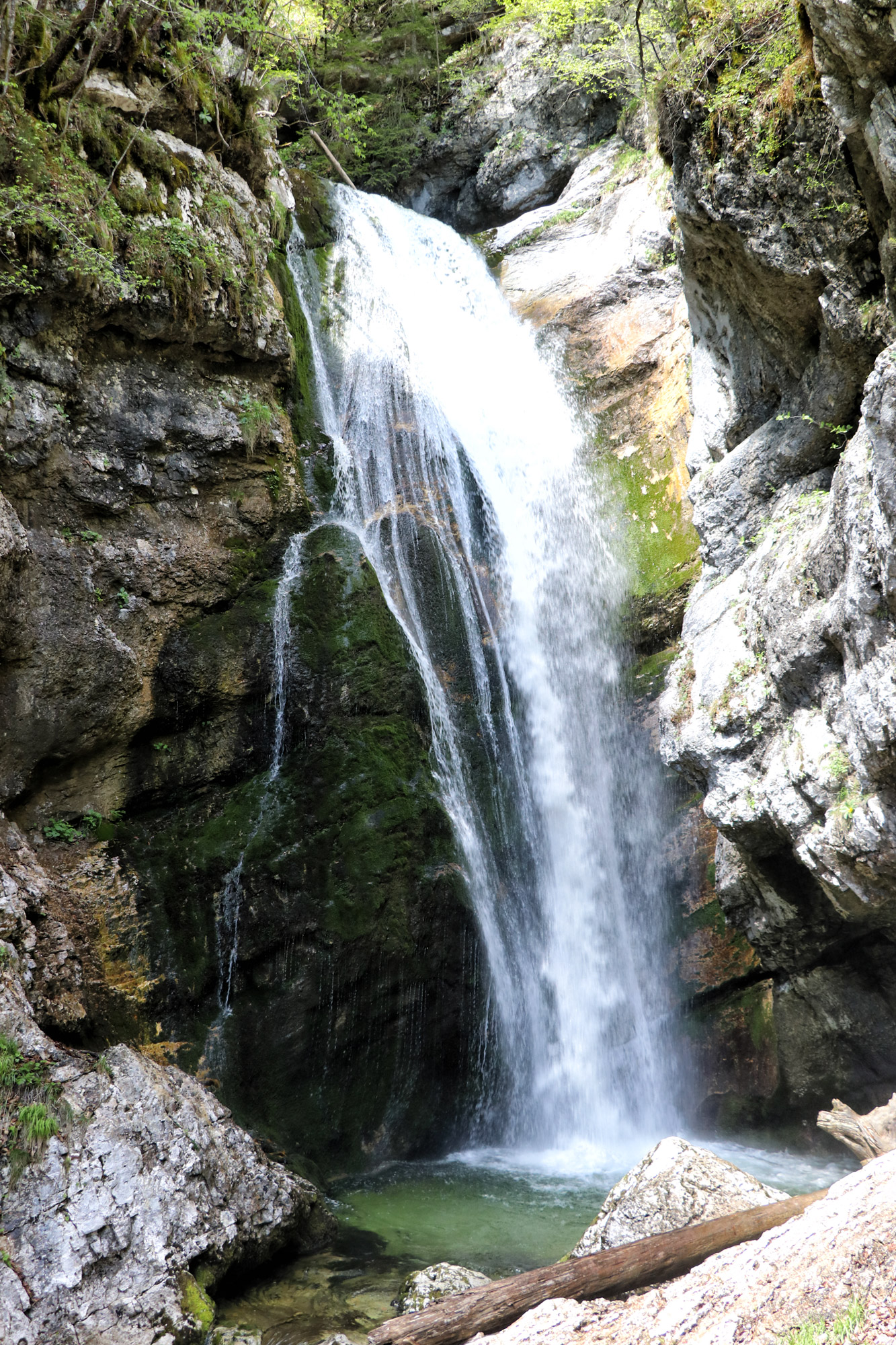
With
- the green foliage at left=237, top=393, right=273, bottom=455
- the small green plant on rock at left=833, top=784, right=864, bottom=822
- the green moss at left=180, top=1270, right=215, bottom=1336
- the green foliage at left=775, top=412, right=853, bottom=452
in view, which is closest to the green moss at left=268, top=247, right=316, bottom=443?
the green foliage at left=237, top=393, right=273, bottom=455

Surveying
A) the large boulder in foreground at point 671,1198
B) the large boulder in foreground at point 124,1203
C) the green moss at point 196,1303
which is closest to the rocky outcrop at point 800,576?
the large boulder in foreground at point 671,1198

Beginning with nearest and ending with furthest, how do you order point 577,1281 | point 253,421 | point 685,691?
1. point 577,1281
2. point 685,691
3. point 253,421

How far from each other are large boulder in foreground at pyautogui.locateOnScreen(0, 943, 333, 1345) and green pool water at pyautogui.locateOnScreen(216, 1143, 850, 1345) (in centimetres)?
30

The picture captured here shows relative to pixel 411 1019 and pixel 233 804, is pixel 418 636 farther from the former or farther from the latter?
pixel 411 1019

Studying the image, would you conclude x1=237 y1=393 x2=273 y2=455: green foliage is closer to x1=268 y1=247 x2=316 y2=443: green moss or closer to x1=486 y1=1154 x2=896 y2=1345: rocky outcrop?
x1=268 y1=247 x2=316 y2=443: green moss

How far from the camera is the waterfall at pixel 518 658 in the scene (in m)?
8.62

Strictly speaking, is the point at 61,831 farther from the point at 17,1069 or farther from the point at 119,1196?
the point at 119,1196

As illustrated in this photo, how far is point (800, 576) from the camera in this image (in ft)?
19.0

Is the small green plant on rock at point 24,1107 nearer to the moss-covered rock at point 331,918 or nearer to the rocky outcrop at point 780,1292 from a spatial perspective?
the moss-covered rock at point 331,918

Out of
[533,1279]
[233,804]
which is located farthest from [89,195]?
[533,1279]

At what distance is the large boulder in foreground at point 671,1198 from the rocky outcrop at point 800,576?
1960 mm

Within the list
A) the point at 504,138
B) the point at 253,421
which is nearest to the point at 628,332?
the point at 253,421

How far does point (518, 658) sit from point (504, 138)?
11.7 m

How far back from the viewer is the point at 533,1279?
150 inches
